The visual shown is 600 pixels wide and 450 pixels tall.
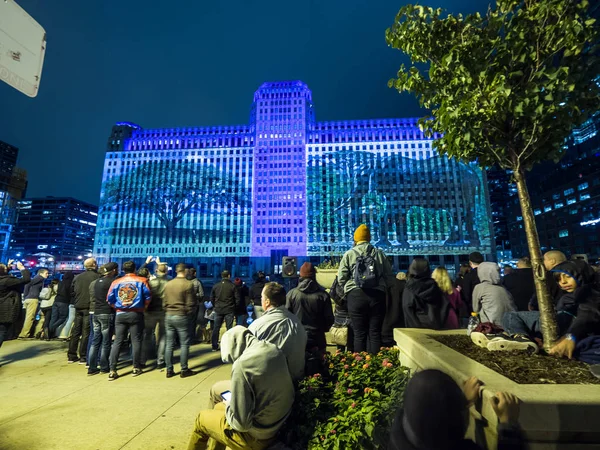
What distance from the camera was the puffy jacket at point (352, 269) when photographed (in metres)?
5.17

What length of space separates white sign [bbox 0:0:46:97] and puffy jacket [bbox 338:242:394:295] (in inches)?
180

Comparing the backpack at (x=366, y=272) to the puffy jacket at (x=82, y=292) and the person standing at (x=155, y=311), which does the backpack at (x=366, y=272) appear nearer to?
the person standing at (x=155, y=311)

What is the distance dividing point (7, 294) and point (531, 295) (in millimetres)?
12696

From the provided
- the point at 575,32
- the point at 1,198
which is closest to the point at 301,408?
the point at 575,32

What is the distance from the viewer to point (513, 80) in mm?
4852

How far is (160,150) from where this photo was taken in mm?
97438

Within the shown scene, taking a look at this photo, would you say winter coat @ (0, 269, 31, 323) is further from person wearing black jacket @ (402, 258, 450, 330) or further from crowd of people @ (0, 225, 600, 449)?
person wearing black jacket @ (402, 258, 450, 330)

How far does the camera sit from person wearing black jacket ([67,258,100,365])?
7773mm

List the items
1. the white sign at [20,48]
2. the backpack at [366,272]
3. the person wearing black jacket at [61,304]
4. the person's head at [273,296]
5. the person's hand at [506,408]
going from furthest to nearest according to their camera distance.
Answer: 1. the person wearing black jacket at [61,304]
2. the backpack at [366,272]
3. the person's head at [273,296]
4. the white sign at [20,48]
5. the person's hand at [506,408]

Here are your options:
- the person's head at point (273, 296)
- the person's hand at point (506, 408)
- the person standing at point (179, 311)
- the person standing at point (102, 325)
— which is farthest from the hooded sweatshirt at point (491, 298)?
the person standing at point (102, 325)

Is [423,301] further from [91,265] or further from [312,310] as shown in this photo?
[91,265]

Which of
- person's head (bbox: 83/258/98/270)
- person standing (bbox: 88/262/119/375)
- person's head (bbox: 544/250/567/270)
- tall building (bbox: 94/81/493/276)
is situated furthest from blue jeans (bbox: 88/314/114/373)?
tall building (bbox: 94/81/493/276)

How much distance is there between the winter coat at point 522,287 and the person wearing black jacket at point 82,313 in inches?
412

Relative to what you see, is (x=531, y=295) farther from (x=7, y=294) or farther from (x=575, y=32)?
(x=7, y=294)
